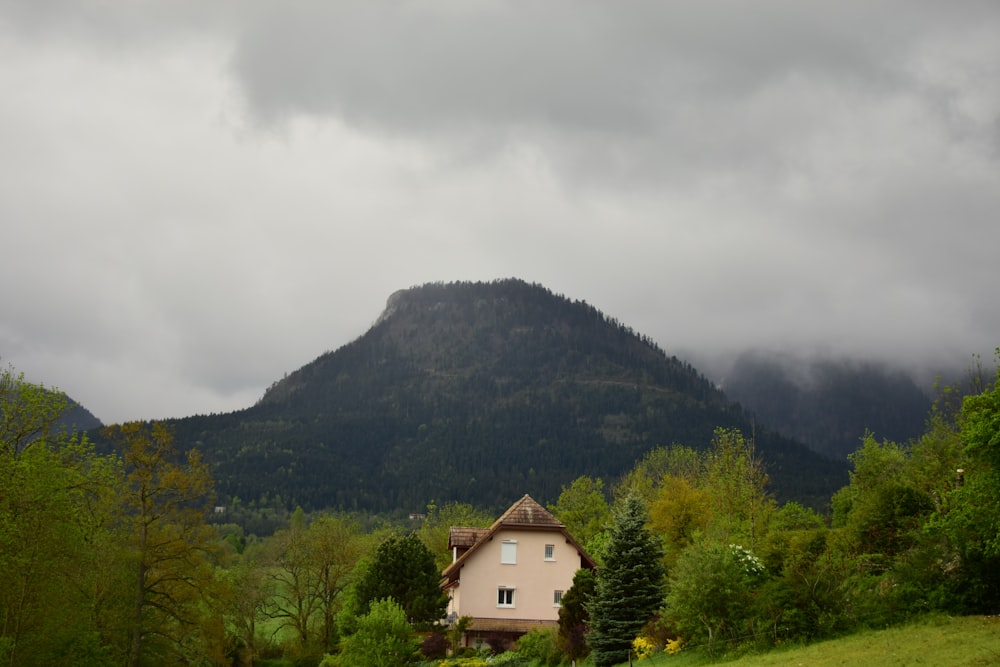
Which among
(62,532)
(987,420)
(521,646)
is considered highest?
(987,420)

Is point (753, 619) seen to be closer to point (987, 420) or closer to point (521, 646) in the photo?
point (987, 420)

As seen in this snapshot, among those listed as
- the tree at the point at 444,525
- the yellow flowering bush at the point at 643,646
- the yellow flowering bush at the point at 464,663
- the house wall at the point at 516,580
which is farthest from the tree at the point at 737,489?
the tree at the point at 444,525

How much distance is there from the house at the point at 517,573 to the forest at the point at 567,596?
384 centimetres

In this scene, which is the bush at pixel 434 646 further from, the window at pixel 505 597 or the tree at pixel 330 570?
the tree at pixel 330 570

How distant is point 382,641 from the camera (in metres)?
42.8

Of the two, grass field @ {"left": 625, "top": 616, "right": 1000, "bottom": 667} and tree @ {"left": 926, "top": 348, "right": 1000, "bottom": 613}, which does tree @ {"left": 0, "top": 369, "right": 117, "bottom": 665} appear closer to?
grass field @ {"left": 625, "top": 616, "right": 1000, "bottom": 667}

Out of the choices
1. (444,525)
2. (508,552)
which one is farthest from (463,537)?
(444,525)

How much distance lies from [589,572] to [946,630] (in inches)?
893

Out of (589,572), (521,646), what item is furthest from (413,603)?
(589,572)

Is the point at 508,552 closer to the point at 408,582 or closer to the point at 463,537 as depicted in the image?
the point at 463,537

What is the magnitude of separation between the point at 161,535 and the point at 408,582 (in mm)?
20702

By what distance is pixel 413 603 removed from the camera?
57.1m

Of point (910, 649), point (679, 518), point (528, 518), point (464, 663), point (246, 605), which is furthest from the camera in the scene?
point (246, 605)

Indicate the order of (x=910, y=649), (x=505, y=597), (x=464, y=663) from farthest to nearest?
(x=505, y=597)
(x=464, y=663)
(x=910, y=649)
